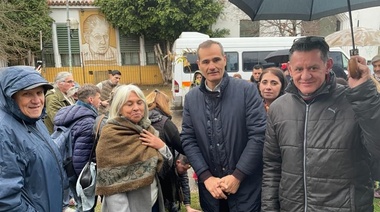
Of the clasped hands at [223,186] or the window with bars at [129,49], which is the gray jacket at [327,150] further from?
the window with bars at [129,49]

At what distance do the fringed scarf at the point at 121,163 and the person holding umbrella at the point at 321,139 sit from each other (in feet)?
3.41

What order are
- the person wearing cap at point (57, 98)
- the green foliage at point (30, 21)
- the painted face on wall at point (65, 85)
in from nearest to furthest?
the person wearing cap at point (57, 98)
the painted face on wall at point (65, 85)
the green foliage at point (30, 21)

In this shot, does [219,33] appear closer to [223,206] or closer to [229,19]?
[229,19]

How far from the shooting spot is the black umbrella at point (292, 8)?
8.16ft

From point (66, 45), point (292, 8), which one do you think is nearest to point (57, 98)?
point (292, 8)

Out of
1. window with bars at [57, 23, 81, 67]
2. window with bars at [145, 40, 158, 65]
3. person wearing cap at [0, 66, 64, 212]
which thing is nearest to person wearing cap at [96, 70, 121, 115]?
person wearing cap at [0, 66, 64, 212]

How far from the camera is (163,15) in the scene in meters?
17.7

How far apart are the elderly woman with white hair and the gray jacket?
105 centimetres

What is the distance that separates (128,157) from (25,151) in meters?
0.73

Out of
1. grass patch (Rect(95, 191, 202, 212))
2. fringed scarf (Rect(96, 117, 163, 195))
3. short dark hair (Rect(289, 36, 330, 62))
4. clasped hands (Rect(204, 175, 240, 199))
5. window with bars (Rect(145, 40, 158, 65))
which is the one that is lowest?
grass patch (Rect(95, 191, 202, 212))

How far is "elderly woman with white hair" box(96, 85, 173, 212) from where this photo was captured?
2.32 meters

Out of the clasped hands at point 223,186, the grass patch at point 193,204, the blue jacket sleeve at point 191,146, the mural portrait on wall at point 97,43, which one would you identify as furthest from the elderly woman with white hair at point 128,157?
the mural portrait on wall at point 97,43

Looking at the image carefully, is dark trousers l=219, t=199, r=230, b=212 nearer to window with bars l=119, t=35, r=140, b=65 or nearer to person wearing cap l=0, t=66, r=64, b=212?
person wearing cap l=0, t=66, r=64, b=212

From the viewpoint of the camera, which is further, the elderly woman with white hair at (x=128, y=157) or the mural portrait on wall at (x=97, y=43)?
the mural portrait on wall at (x=97, y=43)
